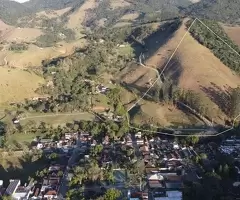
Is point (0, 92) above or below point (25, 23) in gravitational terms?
above

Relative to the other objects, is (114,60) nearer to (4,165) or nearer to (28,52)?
(28,52)

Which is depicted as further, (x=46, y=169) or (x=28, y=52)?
(x=28, y=52)

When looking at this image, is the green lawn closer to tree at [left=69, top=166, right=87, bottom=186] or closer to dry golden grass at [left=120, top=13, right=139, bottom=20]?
tree at [left=69, top=166, right=87, bottom=186]

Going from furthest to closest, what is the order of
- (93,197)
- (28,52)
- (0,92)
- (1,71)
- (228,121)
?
1. (28,52)
2. (1,71)
3. (0,92)
4. (228,121)
5. (93,197)

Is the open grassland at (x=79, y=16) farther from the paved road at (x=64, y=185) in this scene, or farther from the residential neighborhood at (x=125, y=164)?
the paved road at (x=64, y=185)

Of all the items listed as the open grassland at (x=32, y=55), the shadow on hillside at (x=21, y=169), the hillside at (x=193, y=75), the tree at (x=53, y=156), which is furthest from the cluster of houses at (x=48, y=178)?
the open grassland at (x=32, y=55)

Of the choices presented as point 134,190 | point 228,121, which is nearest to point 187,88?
point 228,121

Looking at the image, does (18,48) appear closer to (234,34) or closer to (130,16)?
(234,34)
